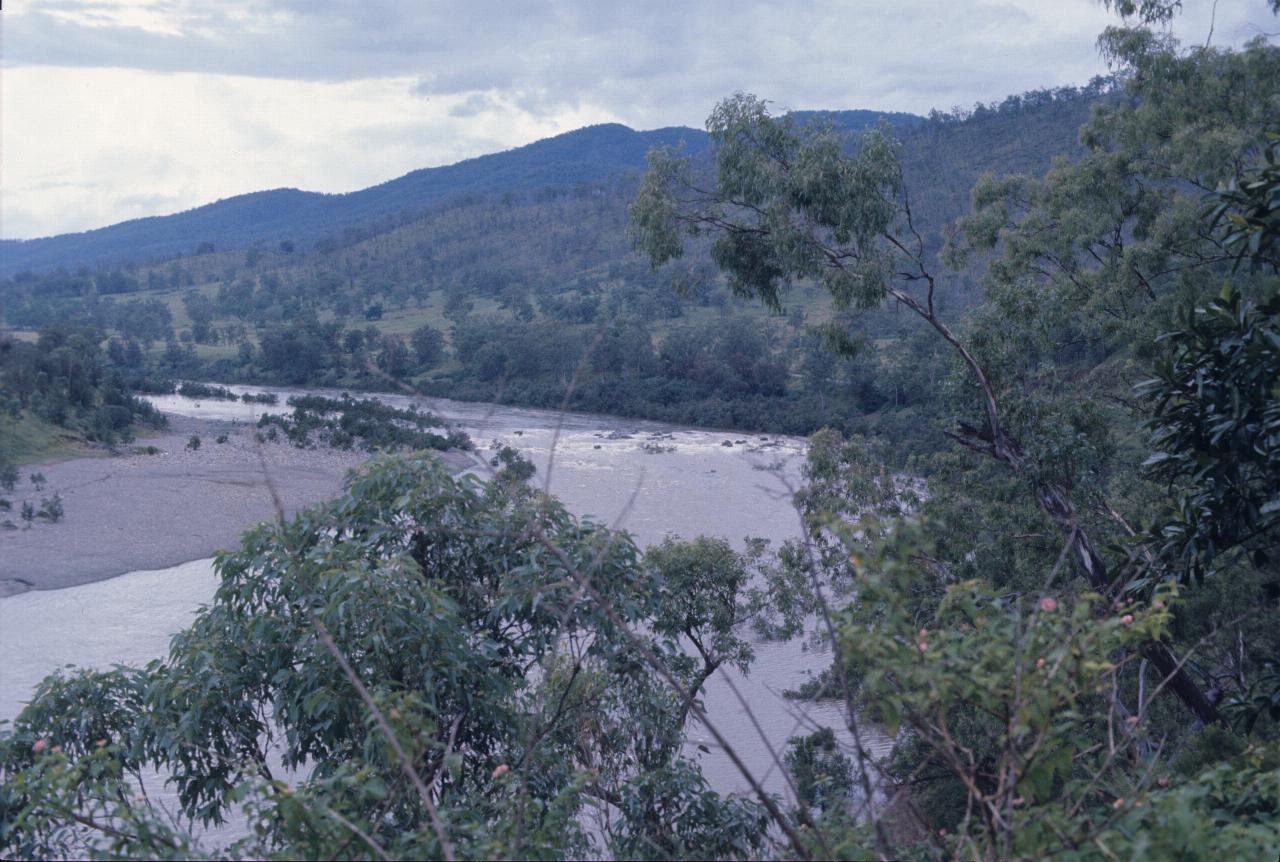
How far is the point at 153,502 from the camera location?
16.7m

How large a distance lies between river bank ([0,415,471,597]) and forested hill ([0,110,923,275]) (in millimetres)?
62912

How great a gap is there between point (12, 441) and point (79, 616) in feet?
29.2

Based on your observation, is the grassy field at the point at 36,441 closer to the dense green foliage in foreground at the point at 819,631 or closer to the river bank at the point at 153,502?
the river bank at the point at 153,502

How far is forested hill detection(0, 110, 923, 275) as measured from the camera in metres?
87.5

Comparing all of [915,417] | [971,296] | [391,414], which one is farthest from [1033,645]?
[971,296]

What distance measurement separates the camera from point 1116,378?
8.84 m

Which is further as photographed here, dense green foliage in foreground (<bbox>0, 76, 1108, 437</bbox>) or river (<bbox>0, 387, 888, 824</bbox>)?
dense green foliage in foreground (<bbox>0, 76, 1108, 437</bbox>)

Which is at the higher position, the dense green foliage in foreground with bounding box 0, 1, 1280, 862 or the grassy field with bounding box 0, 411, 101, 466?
the dense green foliage in foreground with bounding box 0, 1, 1280, 862

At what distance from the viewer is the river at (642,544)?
31.0ft

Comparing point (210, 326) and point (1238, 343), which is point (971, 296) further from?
point (210, 326)

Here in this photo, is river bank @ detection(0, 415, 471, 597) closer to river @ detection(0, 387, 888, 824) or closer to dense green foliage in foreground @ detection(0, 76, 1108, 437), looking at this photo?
river @ detection(0, 387, 888, 824)

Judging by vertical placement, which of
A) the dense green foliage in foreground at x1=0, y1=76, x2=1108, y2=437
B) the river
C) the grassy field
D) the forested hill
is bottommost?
the river

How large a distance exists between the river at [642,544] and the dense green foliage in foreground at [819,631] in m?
0.37

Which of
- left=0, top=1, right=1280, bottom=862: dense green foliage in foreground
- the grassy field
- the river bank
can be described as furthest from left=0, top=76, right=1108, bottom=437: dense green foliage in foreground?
the grassy field
